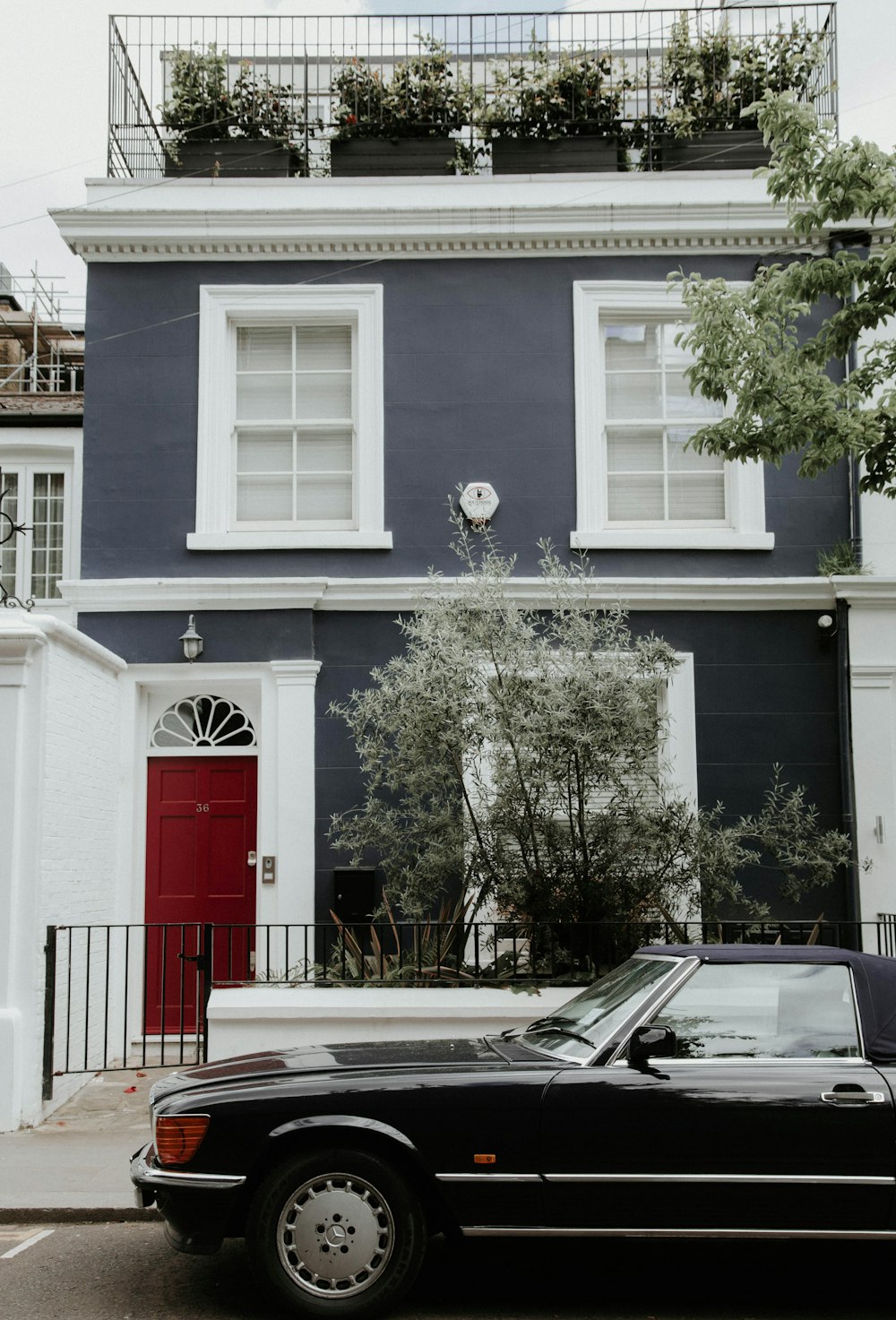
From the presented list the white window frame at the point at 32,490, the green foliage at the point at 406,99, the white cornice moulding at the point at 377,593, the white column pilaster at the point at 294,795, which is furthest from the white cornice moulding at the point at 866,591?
the white window frame at the point at 32,490

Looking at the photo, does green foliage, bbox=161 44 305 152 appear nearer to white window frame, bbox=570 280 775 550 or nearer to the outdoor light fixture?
white window frame, bbox=570 280 775 550

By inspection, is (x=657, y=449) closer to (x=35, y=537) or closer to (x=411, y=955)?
(x=411, y=955)

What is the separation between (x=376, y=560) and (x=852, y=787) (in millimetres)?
4529

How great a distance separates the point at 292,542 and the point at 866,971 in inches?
280

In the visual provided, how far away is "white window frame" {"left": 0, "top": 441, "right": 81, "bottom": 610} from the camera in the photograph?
13008 millimetres

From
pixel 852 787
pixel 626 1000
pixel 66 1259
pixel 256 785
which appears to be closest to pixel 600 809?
pixel 852 787

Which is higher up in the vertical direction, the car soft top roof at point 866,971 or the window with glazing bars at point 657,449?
the window with glazing bars at point 657,449

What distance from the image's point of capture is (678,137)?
11.9 m

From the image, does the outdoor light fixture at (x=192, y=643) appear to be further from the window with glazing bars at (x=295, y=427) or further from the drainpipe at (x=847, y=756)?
the drainpipe at (x=847, y=756)

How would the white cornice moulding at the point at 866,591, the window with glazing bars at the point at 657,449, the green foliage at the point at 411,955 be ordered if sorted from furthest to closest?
the window with glazing bars at the point at 657,449
the white cornice moulding at the point at 866,591
the green foliage at the point at 411,955

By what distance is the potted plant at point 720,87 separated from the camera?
11.9m

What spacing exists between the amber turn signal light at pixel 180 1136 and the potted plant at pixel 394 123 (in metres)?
9.36

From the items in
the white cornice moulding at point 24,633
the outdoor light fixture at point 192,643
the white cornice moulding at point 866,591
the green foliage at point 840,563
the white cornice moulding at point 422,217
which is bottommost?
the white cornice moulding at point 24,633

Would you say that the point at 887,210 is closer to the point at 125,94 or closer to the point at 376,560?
the point at 376,560
